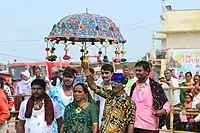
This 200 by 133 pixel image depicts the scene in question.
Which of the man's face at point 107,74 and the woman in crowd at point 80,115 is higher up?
the man's face at point 107,74

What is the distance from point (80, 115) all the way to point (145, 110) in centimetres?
101

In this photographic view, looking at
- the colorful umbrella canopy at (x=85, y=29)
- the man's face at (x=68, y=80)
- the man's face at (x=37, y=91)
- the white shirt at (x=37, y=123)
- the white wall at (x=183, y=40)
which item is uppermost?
the white wall at (x=183, y=40)

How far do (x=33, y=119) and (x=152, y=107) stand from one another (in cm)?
152

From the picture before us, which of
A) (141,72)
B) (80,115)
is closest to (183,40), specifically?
(141,72)

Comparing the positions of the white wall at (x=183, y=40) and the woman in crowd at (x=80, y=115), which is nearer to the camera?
the woman in crowd at (x=80, y=115)

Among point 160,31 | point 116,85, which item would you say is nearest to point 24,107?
point 116,85

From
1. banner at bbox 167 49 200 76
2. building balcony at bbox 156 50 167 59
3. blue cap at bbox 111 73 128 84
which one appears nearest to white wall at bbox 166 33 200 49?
building balcony at bbox 156 50 167 59

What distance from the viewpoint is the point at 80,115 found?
622 cm

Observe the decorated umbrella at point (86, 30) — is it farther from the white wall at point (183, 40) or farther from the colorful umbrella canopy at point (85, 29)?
the white wall at point (183, 40)

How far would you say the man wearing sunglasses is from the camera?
249 inches

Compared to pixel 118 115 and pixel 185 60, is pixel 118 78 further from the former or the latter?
pixel 185 60

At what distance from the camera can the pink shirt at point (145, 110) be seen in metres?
6.83

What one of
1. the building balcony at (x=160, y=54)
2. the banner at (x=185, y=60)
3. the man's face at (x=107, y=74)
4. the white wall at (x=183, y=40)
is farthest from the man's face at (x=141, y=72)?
the building balcony at (x=160, y=54)

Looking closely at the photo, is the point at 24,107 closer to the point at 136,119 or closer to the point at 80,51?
the point at 136,119
